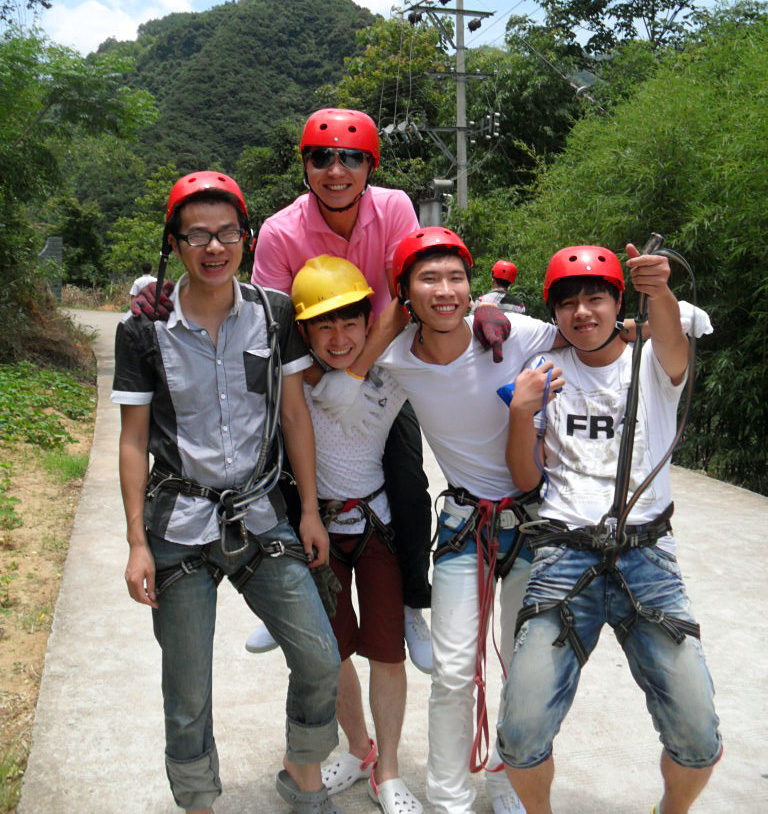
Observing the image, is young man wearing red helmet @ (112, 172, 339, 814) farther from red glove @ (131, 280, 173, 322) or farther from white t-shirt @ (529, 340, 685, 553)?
white t-shirt @ (529, 340, 685, 553)

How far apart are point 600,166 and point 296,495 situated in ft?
23.1

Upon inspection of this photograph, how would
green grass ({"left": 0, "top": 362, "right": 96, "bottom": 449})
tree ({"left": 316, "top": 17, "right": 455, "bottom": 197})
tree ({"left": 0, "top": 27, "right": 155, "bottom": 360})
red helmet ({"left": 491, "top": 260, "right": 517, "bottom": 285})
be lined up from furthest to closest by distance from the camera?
tree ({"left": 316, "top": 17, "right": 455, "bottom": 197}), tree ({"left": 0, "top": 27, "right": 155, "bottom": 360}), red helmet ({"left": 491, "top": 260, "right": 517, "bottom": 285}), green grass ({"left": 0, "top": 362, "right": 96, "bottom": 449})

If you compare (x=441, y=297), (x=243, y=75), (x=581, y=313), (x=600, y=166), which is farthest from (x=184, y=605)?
(x=243, y=75)

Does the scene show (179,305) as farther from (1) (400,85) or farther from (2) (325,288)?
(1) (400,85)

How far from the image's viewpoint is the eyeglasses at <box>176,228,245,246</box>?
236cm

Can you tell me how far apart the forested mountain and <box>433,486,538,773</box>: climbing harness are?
152ft

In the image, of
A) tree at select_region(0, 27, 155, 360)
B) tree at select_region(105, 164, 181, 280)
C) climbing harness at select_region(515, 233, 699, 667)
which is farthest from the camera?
tree at select_region(105, 164, 181, 280)

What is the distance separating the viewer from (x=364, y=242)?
Answer: 288cm

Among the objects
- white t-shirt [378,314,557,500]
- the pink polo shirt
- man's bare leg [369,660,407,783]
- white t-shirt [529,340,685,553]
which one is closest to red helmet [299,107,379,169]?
the pink polo shirt

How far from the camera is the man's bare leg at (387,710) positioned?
2.74 metres

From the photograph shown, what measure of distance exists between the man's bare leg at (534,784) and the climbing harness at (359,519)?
0.85 m

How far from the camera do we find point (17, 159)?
41.2ft

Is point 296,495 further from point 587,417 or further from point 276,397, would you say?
point 587,417

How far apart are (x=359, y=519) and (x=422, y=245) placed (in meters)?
0.91
